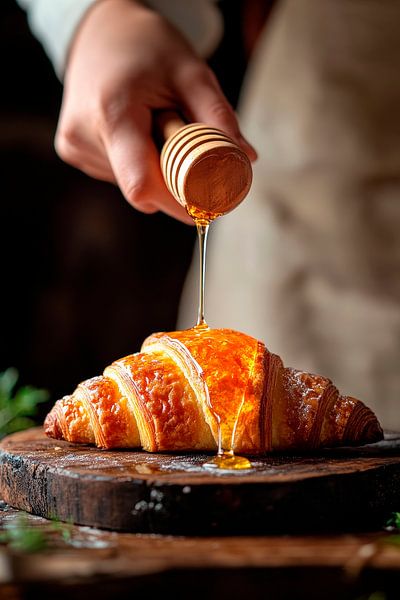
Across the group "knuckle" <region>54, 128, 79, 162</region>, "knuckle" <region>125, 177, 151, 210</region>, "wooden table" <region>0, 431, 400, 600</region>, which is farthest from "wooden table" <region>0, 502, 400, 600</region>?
"knuckle" <region>54, 128, 79, 162</region>

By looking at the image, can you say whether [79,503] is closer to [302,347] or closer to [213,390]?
[213,390]

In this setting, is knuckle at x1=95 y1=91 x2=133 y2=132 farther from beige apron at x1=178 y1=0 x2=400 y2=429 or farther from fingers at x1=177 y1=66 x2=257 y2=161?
beige apron at x1=178 y1=0 x2=400 y2=429

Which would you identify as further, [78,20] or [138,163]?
[78,20]

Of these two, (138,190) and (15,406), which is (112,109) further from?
(15,406)

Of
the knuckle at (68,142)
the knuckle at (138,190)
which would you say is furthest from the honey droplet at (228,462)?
the knuckle at (68,142)

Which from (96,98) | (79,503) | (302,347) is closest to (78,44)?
(96,98)

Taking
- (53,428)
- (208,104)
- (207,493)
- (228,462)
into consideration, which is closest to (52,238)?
(208,104)
